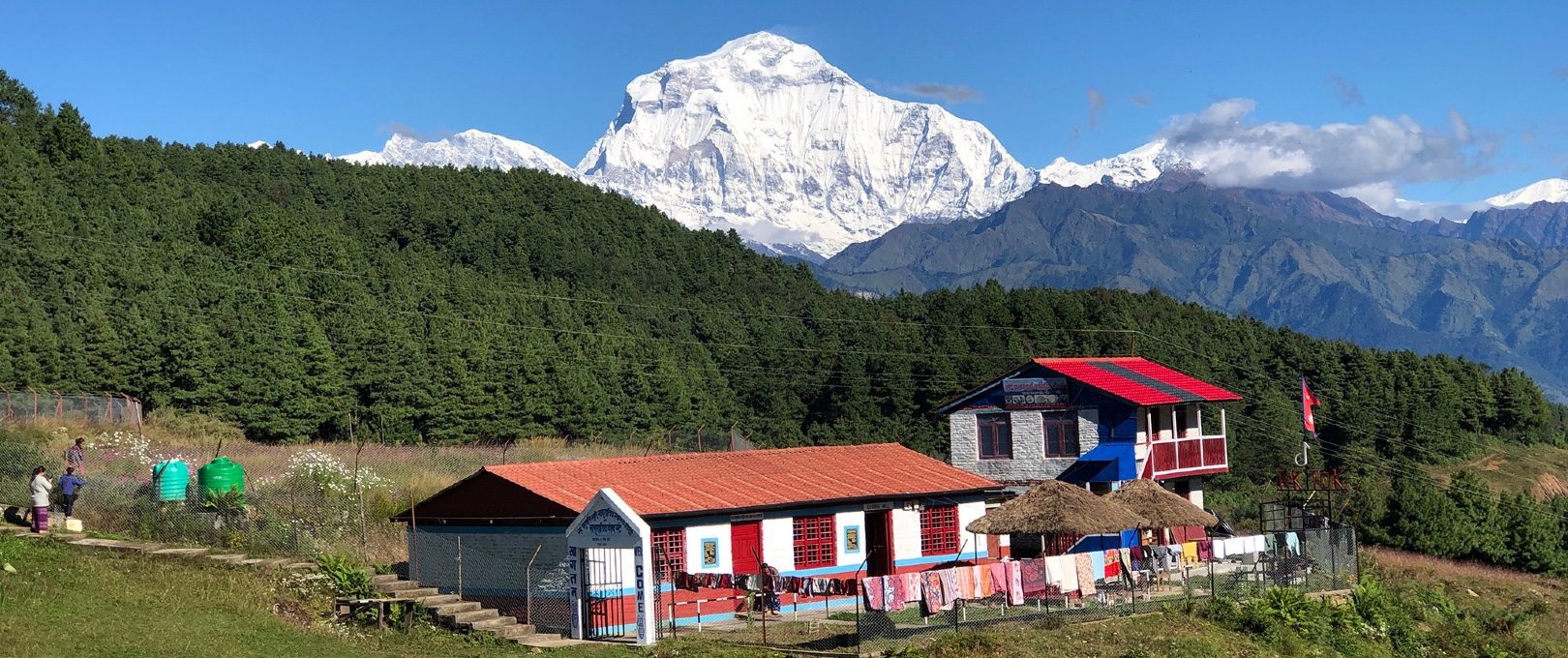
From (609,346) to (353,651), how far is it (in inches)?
2877

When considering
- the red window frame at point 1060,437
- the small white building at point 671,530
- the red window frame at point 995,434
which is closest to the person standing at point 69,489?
the small white building at point 671,530

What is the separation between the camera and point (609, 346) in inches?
3915

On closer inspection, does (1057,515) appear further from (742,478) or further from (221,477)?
(221,477)

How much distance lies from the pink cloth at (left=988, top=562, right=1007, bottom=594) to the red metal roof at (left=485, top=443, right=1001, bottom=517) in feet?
17.9

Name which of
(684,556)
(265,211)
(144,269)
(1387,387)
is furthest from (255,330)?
(1387,387)

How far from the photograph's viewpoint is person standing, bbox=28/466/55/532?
3222cm

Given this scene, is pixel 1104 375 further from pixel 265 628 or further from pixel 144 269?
pixel 144 269

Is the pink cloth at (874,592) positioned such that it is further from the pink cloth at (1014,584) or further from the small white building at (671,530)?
the pink cloth at (1014,584)

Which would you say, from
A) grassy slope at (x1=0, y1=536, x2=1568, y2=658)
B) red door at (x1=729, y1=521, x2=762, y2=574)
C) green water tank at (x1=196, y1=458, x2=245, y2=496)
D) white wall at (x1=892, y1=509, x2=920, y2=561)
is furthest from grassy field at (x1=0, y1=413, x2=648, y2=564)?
white wall at (x1=892, y1=509, x2=920, y2=561)

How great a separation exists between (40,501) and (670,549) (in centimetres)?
1215

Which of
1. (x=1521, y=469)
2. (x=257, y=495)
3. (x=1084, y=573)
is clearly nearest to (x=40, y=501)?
(x=257, y=495)

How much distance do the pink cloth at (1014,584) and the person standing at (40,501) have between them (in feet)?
60.6

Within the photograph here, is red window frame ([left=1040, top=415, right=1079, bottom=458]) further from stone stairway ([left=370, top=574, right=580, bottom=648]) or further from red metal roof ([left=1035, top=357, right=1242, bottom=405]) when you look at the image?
stone stairway ([left=370, top=574, right=580, bottom=648])

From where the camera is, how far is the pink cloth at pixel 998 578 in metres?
30.5
